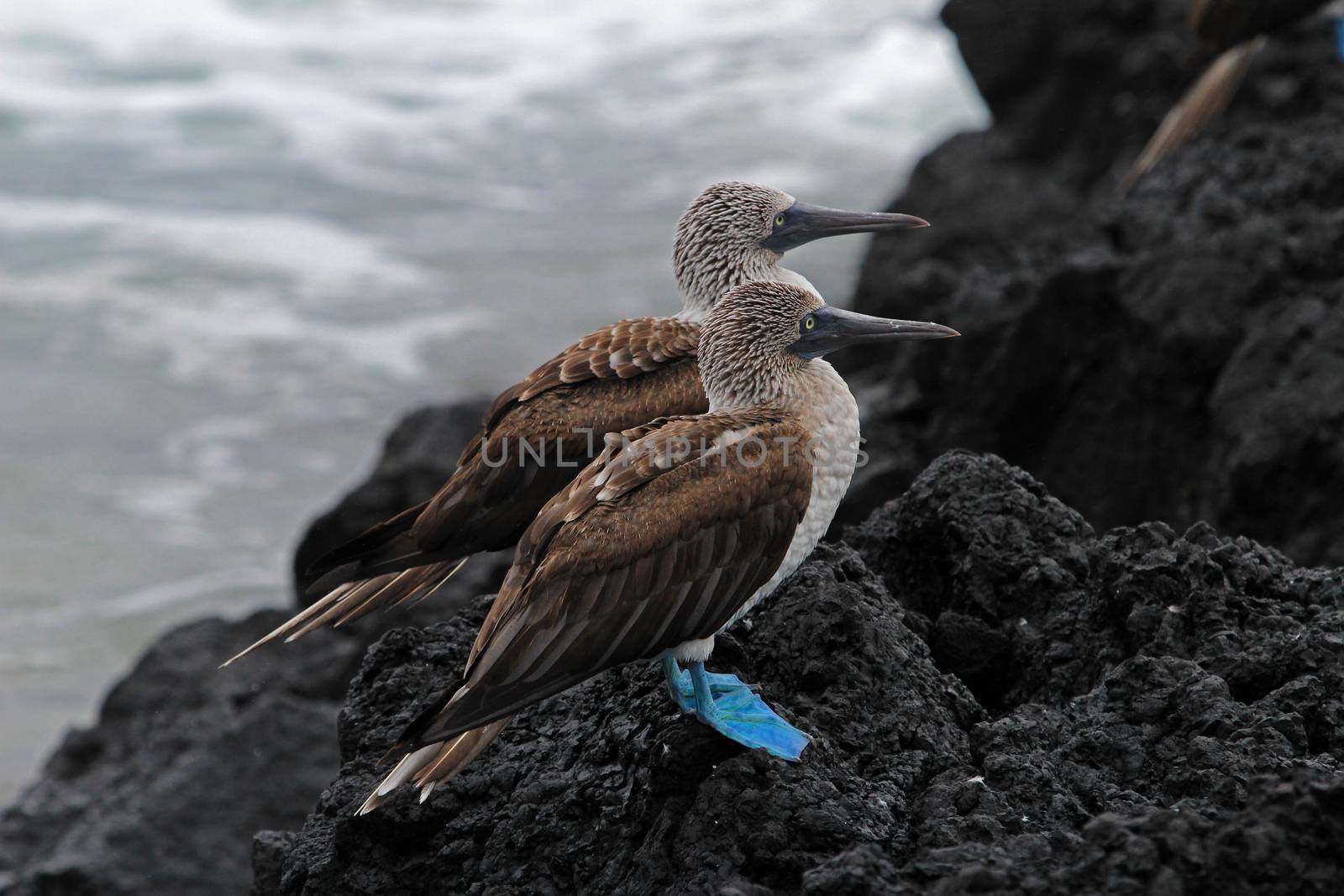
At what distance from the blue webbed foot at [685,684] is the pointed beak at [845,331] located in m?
0.92

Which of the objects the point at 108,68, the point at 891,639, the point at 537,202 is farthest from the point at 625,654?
the point at 108,68

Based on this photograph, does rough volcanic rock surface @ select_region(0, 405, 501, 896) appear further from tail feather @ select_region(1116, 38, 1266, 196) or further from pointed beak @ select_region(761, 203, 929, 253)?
tail feather @ select_region(1116, 38, 1266, 196)

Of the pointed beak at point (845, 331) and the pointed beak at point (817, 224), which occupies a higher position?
the pointed beak at point (817, 224)

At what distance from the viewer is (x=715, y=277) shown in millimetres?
5723

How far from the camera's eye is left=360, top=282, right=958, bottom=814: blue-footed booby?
147 inches

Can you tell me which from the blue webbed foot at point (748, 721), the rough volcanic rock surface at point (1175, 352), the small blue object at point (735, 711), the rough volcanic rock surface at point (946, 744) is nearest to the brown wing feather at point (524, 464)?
the rough volcanic rock surface at point (946, 744)

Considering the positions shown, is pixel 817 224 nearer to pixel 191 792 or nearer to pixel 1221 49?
pixel 191 792

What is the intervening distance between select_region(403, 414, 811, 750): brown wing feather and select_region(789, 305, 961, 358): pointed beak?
1.52 feet

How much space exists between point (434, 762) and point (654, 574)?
2.21 ft

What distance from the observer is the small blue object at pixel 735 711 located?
12.0 ft

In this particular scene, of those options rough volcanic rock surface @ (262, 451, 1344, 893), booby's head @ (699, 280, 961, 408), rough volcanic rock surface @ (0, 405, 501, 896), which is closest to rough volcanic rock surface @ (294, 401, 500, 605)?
rough volcanic rock surface @ (0, 405, 501, 896)

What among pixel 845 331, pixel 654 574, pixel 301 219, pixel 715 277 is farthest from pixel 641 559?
pixel 301 219

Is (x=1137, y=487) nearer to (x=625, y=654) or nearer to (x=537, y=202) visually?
(x=625, y=654)

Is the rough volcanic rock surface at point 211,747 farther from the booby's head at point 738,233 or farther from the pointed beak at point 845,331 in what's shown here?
the pointed beak at point 845,331
